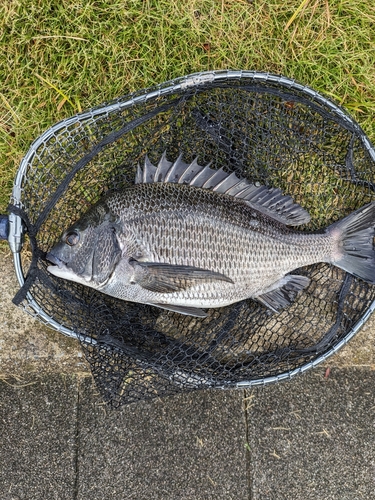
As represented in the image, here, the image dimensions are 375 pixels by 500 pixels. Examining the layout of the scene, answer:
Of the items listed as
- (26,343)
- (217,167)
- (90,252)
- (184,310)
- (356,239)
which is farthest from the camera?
(26,343)

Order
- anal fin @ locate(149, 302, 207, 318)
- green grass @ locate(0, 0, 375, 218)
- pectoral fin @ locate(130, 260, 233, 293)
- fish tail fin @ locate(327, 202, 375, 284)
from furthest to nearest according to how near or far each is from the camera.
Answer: green grass @ locate(0, 0, 375, 218)
fish tail fin @ locate(327, 202, 375, 284)
anal fin @ locate(149, 302, 207, 318)
pectoral fin @ locate(130, 260, 233, 293)

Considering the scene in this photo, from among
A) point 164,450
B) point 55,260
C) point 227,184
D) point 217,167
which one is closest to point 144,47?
point 217,167

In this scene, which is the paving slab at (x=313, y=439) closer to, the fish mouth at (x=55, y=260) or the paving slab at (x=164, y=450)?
the paving slab at (x=164, y=450)

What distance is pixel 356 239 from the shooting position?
2674mm

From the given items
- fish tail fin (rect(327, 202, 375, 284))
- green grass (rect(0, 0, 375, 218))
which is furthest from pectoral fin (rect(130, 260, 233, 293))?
green grass (rect(0, 0, 375, 218))

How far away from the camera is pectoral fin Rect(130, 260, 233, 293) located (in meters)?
2.42

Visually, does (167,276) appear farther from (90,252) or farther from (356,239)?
(356,239)

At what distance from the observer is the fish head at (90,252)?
2434 mm

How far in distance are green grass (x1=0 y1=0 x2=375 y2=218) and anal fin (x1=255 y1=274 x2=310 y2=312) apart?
122 cm

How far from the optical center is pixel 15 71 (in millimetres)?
2865

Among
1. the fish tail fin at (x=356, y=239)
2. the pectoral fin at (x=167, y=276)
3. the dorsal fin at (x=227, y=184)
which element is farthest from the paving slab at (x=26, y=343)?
the fish tail fin at (x=356, y=239)

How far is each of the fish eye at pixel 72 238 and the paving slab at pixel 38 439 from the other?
1008mm

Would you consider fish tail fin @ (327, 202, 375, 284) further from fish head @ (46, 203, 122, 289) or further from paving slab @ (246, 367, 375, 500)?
fish head @ (46, 203, 122, 289)

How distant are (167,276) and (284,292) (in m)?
0.73
